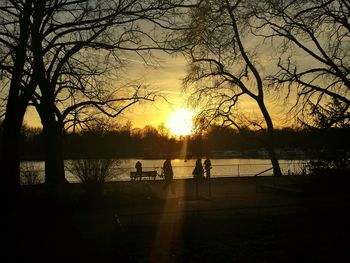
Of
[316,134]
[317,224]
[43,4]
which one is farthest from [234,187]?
[43,4]

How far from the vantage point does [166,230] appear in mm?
12164

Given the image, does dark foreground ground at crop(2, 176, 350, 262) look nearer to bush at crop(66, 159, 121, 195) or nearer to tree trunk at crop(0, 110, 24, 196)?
bush at crop(66, 159, 121, 195)

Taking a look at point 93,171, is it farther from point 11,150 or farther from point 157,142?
point 157,142

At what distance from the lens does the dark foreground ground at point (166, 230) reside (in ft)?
31.3

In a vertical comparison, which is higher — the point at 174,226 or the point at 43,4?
the point at 43,4

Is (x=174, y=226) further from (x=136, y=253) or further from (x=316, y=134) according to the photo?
(x=316, y=134)

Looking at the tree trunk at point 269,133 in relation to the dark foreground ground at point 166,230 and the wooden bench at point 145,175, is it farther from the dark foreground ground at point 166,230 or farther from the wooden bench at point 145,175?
the dark foreground ground at point 166,230

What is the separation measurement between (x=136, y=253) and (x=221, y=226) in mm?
3583

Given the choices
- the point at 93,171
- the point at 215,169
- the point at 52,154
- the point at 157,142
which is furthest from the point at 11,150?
the point at 157,142

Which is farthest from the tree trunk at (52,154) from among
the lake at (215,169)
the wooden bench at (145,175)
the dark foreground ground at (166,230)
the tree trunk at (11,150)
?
the tree trunk at (11,150)

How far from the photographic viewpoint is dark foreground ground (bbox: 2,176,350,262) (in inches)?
375

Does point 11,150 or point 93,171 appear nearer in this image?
point 11,150

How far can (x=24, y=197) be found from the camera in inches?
571

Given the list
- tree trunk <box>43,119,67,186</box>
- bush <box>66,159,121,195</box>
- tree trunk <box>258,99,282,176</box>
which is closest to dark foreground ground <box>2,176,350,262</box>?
bush <box>66,159,121,195</box>
